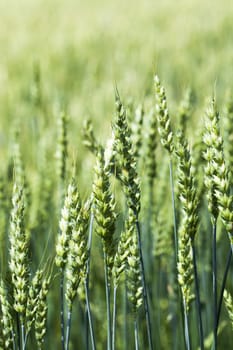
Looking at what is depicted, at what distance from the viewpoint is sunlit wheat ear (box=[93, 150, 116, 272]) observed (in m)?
0.88

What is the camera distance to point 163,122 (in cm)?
103

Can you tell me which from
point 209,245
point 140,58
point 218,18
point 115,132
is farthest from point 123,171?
point 218,18

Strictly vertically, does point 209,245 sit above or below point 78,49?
below

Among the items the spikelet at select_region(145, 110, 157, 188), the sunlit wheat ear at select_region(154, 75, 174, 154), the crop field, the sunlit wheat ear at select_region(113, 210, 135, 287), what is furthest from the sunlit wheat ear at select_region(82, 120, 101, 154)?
the sunlit wheat ear at select_region(113, 210, 135, 287)

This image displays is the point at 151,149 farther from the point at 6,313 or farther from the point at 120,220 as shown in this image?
the point at 6,313

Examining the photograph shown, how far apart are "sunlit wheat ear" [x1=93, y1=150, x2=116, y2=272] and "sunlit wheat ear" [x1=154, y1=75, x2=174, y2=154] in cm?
17

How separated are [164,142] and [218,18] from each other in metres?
5.10

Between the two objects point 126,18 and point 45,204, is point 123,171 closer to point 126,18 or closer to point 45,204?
point 45,204

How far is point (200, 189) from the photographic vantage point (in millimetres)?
1512

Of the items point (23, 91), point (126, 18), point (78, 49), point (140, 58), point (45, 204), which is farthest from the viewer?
point (126, 18)

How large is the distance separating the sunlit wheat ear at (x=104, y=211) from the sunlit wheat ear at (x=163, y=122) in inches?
6.8

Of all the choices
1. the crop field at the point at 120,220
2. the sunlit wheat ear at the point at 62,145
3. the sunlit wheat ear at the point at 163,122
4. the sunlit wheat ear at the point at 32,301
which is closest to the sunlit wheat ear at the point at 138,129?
the crop field at the point at 120,220

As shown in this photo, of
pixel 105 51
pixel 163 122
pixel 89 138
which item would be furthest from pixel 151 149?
pixel 105 51

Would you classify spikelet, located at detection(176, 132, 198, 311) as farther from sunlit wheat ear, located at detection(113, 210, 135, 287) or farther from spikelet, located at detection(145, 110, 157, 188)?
spikelet, located at detection(145, 110, 157, 188)
